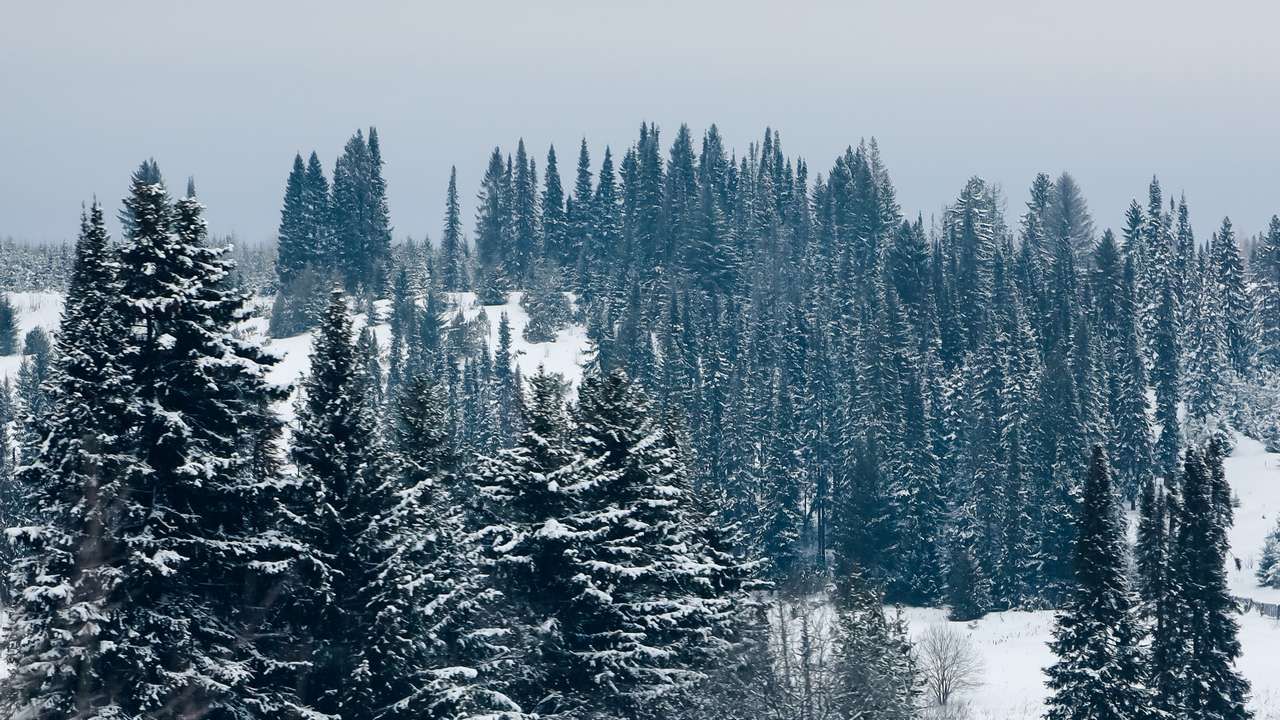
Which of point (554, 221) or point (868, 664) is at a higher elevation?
point (554, 221)

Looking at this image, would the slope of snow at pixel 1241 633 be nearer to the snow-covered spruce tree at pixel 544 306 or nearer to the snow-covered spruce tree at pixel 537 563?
the snow-covered spruce tree at pixel 537 563

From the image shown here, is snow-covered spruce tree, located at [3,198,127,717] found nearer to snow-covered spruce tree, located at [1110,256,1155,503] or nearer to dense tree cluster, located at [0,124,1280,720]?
dense tree cluster, located at [0,124,1280,720]

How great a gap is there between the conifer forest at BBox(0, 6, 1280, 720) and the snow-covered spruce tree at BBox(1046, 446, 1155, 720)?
0.11m

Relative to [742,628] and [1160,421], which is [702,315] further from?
[742,628]

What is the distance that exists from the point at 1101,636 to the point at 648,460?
16.1 meters

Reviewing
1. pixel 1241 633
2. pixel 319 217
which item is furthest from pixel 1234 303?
pixel 319 217

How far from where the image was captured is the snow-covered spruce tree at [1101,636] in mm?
42250

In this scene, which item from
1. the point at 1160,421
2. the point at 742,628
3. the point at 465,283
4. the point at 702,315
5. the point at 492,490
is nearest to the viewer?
the point at 492,490

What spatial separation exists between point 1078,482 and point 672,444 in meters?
70.5

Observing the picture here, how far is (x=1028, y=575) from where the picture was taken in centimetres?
9988

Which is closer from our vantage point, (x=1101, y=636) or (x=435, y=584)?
(x=435, y=584)

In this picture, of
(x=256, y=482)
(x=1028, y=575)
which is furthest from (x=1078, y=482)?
(x=256, y=482)

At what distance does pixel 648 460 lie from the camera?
36.7 metres

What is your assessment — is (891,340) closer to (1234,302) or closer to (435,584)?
(1234,302)
